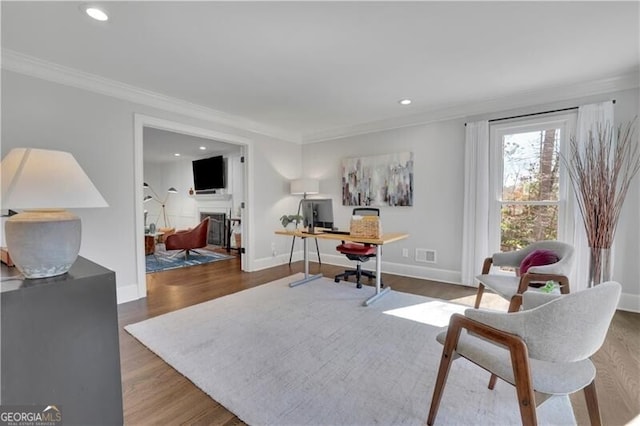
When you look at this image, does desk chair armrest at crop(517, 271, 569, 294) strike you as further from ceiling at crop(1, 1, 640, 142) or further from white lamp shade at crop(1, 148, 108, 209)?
white lamp shade at crop(1, 148, 108, 209)

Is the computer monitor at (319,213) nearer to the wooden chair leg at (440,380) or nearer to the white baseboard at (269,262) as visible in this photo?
the white baseboard at (269,262)

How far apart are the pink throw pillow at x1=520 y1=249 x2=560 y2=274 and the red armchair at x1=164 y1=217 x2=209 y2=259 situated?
16.2ft

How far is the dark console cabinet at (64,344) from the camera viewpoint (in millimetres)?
1020

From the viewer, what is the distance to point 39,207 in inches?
42.3

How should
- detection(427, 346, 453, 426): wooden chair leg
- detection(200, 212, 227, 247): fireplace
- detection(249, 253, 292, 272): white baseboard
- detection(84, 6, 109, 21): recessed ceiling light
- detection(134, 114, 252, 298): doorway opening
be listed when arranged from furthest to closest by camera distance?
detection(200, 212, 227, 247): fireplace → detection(249, 253, 292, 272): white baseboard → detection(134, 114, 252, 298): doorway opening → detection(84, 6, 109, 21): recessed ceiling light → detection(427, 346, 453, 426): wooden chair leg

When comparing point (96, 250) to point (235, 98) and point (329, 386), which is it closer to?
point (235, 98)

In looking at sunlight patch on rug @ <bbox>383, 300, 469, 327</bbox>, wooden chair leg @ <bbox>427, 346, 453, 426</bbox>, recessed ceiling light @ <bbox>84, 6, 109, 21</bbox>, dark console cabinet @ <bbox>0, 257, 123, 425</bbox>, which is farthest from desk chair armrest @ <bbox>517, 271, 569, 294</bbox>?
recessed ceiling light @ <bbox>84, 6, 109, 21</bbox>

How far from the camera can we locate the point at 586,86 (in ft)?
9.97

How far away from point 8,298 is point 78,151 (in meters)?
2.44

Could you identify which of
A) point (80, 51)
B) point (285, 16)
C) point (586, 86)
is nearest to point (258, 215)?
point (80, 51)

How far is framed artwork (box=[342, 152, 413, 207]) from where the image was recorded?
13.9 feet

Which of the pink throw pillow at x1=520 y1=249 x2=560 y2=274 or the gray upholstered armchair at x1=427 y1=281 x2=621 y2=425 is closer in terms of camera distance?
the gray upholstered armchair at x1=427 y1=281 x2=621 y2=425

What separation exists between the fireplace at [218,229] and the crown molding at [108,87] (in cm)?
303
